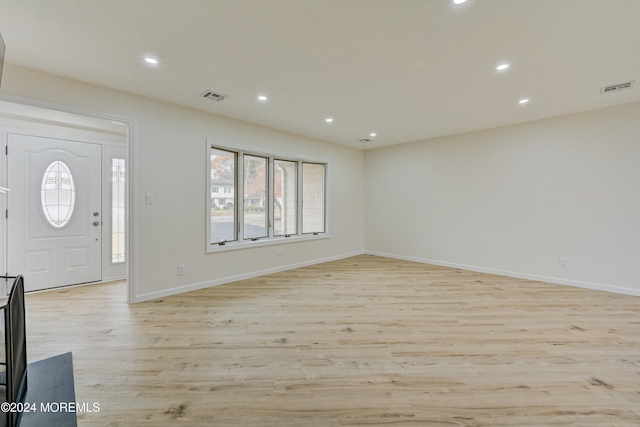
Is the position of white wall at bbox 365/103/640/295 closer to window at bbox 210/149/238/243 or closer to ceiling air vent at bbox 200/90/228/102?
window at bbox 210/149/238/243

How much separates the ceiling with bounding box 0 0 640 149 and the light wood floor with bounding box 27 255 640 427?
2.58 meters

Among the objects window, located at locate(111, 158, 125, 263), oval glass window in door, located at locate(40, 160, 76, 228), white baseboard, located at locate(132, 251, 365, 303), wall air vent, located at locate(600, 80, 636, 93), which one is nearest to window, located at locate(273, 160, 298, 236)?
white baseboard, located at locate(132, 251, 365, 303)

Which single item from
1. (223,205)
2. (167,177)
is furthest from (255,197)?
(167,177)

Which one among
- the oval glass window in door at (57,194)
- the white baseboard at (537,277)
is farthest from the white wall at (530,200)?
the oval glass window in door at (57,194)

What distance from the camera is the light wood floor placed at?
159 cm

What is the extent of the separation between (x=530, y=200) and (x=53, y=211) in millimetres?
7316

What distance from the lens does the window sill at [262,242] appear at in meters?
4.09

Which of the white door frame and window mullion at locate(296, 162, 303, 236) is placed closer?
the white door frame

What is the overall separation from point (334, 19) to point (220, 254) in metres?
3.42

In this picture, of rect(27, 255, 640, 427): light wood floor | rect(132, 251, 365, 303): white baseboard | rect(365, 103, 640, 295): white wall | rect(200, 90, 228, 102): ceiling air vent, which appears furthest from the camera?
rect(365, 103, 640, 295): white wall

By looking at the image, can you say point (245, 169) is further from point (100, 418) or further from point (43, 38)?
point (100, 418)

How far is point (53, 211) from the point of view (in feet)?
12.5

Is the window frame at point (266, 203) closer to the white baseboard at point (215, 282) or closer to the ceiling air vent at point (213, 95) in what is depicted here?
the white baseboard at point (215, 282)

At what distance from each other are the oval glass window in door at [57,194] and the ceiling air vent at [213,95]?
8.21 ft
